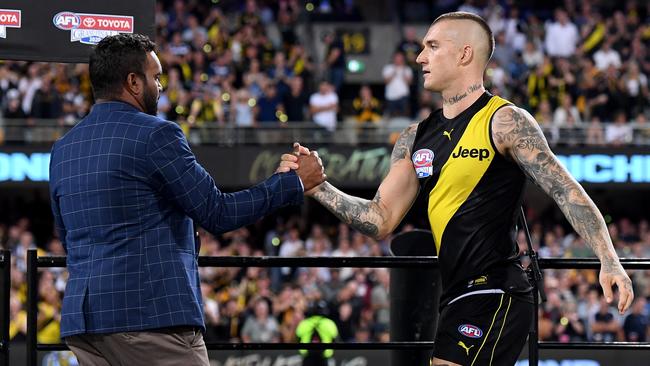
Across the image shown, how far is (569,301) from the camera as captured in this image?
44.7 feet

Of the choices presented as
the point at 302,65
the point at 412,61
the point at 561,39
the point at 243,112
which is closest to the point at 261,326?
the point at 243,112

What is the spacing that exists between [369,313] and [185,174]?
9.03 metres

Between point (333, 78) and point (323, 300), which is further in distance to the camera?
point (333, 78)

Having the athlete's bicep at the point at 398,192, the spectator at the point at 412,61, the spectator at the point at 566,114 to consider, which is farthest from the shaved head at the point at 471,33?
the spectator at the point at 412,61

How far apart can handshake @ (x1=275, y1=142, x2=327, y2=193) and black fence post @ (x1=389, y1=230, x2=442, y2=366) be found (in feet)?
3.98

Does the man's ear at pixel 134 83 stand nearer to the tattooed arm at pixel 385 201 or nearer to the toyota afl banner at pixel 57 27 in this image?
the tattooed arm at pixel 385 201

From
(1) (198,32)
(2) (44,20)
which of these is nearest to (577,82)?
(1) (198,32)

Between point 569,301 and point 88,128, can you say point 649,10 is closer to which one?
point 569,301

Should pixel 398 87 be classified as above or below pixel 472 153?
above

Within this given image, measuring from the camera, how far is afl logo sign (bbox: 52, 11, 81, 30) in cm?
522

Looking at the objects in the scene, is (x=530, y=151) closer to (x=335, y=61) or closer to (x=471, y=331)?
(x=471, y=331)

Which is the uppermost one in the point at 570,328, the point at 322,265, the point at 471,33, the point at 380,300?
the point at 471,33

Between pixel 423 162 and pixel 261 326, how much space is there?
8.22 m

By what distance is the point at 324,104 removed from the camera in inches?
752
